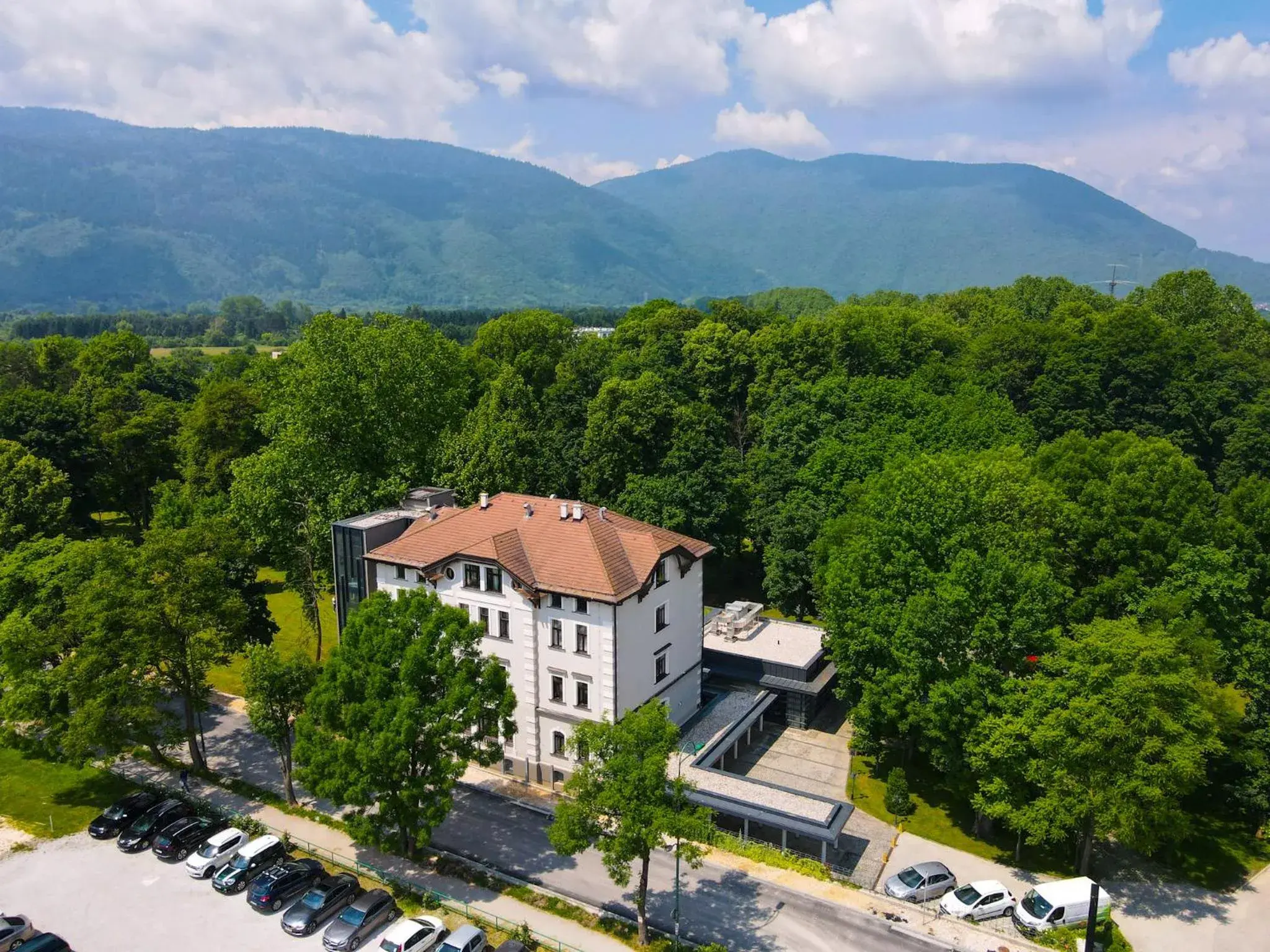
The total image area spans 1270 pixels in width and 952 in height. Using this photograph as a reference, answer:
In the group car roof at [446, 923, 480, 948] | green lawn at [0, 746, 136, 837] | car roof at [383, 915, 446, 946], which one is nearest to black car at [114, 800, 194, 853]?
green lawn at [0, 746, 136, 837]

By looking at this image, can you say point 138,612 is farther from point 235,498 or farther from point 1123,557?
point 1123,557

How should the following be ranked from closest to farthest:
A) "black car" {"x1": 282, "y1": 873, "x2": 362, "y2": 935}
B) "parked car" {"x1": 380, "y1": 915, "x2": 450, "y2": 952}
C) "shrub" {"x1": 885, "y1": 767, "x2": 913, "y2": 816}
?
1. "parked car" {"x1": 380, "y1": 915, "x2": 450, "y2": 952}
2. "black car" {"x1": 282, "y1": 873, "x2": 362, "y2": 935}
3. "shrub" {"x1": 885, "y1": 767, "x2": 913, "y2": 816}

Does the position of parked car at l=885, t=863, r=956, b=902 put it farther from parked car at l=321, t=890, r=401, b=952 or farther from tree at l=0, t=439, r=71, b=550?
tree at l=0, t=439, r=71, b=550

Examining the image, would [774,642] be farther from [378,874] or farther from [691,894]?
[378,874]

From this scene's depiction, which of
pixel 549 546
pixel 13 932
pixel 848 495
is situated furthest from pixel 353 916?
pixel 848 495

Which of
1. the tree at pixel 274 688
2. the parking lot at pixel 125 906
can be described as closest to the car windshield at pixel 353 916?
the parking lot at pixel 125 906

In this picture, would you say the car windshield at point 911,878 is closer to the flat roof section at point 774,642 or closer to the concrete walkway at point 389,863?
the concrete walkway at point 389,863

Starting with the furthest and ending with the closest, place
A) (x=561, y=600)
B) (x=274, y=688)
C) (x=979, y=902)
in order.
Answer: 1. (x=561, y=600)
2. (x=274, y=688)
3. (x=979, y=902)
